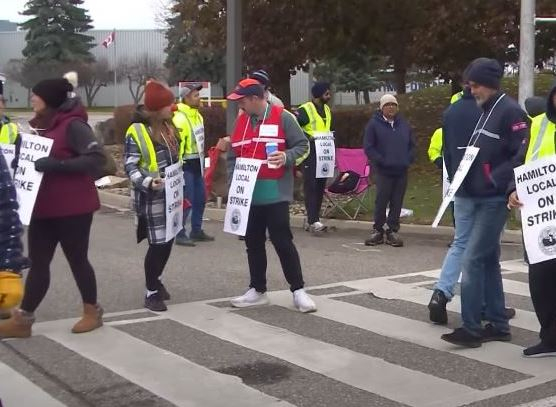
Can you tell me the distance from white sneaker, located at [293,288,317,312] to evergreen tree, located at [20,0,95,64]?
5841 cm

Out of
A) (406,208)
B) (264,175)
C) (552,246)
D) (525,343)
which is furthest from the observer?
(406,208)

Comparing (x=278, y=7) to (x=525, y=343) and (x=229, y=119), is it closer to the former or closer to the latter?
(x=229, y=119)

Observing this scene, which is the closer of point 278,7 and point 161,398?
point 161,398

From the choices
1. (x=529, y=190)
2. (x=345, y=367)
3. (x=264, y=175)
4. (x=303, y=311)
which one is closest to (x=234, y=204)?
(x=264, y=175)

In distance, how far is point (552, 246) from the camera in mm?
5516

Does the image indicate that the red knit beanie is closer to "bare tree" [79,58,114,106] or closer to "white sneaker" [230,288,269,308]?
"white sneaker" [230,288,269,308]

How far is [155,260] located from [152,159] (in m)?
0.82

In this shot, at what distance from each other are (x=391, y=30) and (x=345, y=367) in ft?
49.6

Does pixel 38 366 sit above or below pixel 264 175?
below

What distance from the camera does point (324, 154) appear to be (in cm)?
1113

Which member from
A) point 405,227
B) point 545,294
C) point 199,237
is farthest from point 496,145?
point 405,227

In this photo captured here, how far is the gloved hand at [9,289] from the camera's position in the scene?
147 inches

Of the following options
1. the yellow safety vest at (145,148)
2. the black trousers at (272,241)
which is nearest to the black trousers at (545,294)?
the black trousers at (272,241)

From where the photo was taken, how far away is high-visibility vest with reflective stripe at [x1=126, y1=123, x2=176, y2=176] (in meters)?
7.00
